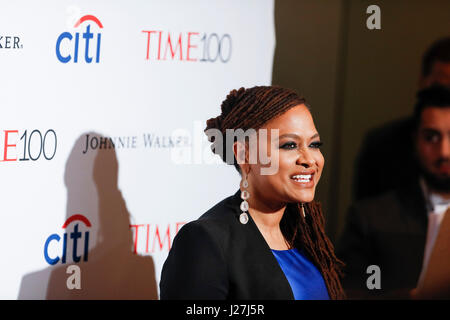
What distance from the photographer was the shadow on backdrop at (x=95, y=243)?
252 cm

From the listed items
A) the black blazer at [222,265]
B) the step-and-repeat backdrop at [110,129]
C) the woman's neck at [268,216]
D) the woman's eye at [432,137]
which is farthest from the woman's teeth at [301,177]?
the woman's eye at [432,137]

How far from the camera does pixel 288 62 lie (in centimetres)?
292

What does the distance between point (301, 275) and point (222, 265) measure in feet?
1.05

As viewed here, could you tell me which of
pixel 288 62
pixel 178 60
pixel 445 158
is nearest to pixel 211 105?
pixel 178 60

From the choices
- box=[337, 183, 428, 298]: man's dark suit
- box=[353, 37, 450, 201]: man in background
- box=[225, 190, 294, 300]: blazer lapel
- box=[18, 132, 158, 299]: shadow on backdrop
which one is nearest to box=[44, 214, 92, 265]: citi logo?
box=[18, 132, 158, 299]: shadow on backdrop

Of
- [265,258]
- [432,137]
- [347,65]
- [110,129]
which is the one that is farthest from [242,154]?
[432,137]

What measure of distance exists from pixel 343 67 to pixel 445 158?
24.3 inches

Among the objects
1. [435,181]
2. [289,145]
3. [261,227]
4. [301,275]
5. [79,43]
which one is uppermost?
[79,43]

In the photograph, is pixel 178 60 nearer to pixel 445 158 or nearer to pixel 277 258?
pixel 277 258

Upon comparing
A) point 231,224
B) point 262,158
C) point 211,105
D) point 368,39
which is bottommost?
point 231,224

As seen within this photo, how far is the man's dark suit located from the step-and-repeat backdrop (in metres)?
0.67

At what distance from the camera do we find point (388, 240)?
3037 mm

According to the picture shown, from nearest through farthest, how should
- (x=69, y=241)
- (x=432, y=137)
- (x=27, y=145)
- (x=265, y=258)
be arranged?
(x=265, y=258) < (x=27, y=145) < (x=69, y=241) < (x=432, y=137)

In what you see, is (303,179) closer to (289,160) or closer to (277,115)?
(289,160)
